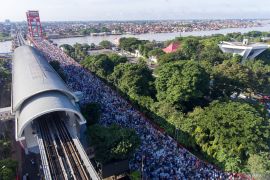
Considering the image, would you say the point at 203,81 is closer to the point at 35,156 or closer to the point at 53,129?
the point at 53,129

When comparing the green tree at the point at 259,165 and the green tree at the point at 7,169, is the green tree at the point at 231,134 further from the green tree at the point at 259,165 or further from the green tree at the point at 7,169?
the green tree at the point at 7,169

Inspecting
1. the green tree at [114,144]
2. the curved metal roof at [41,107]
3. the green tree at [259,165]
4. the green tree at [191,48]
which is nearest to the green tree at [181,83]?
the green tree at [259,165]

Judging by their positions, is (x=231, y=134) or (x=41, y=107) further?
(x=231, y=134)

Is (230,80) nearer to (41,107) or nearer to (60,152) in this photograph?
(60,152)

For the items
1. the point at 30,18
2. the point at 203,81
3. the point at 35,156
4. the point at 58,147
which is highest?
the point at 30,18

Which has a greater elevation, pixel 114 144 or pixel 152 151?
pixel 114 144

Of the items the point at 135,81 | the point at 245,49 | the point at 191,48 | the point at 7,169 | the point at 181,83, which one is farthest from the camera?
the point at 191,48

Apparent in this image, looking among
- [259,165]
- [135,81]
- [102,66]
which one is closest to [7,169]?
[259,165]

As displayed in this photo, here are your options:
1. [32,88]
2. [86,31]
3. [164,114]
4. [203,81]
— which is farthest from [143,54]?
[86,31]
